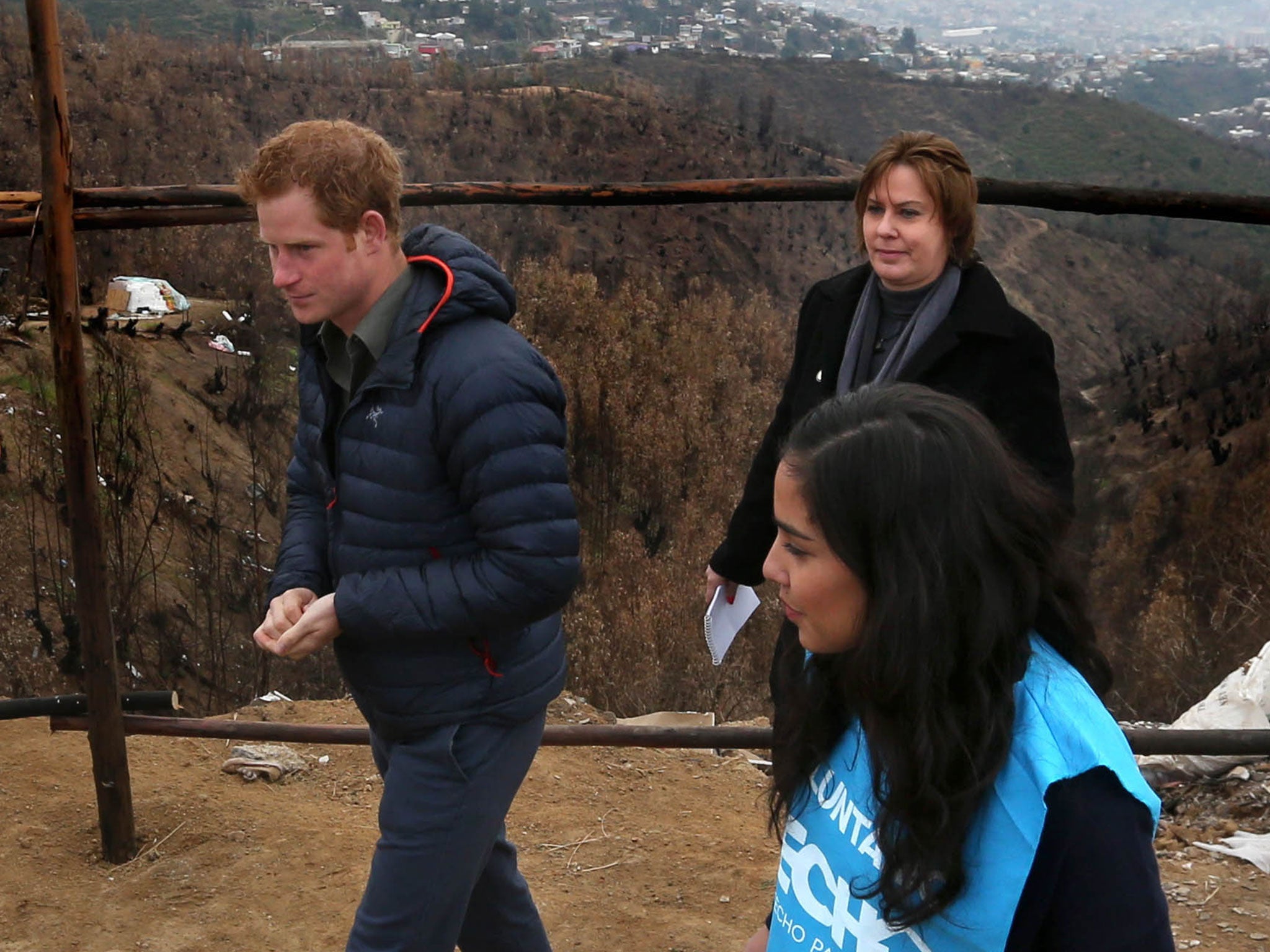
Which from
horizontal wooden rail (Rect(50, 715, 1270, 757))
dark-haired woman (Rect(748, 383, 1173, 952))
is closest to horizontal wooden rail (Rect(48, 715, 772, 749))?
horizontal wooden rail (Rect(50, 715, 1270, 757))

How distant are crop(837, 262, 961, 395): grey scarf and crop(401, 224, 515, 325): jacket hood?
58 cm

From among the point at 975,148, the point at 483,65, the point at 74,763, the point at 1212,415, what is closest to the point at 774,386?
the point at 1212,415

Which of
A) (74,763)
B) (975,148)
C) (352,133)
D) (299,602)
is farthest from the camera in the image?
(975,148)

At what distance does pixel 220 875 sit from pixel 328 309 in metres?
1.73

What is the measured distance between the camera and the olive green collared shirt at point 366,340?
1759mm

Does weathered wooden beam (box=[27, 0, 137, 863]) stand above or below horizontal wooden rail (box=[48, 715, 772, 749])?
above

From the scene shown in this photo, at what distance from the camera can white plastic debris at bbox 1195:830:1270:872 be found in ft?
9.86

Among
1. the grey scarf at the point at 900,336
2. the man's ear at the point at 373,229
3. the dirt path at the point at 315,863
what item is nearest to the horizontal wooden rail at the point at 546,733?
the dirt path at the point at 315,863

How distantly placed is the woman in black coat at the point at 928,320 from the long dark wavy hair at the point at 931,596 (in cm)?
85

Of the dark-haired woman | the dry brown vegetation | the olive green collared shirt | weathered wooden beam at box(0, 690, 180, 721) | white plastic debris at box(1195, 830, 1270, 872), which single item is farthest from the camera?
the dry brown vegetation

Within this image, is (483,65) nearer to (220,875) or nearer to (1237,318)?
(1237,318)

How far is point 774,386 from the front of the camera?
2164 centimetres

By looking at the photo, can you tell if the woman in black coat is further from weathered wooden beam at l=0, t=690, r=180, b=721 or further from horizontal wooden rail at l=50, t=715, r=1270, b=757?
weathered wooden beam at l=0, t=690, r=180, b=721

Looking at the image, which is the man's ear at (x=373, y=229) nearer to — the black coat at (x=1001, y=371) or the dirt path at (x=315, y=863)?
the black coat at (x=1001, y=371)
